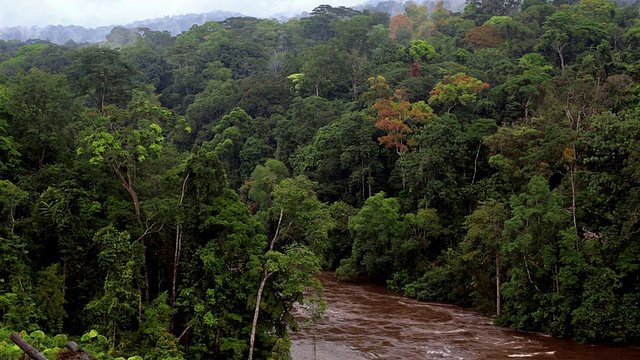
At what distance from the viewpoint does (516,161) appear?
27031mm

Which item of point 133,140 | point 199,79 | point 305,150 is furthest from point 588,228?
point 199,79

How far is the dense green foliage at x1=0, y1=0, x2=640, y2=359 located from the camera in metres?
15.2

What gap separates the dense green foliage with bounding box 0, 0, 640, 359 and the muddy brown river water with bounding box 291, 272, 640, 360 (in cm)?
97

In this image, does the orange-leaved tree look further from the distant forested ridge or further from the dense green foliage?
the distant forested ridge

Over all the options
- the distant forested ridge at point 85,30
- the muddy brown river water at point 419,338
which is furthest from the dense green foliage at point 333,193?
the distant forested ridge at point 85,30

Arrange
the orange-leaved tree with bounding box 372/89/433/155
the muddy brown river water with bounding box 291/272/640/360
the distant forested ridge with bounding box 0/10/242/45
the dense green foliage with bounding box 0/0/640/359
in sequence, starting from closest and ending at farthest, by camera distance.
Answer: the dense green foliage with bounding box 0/0/640/359 < the muddy brown river water with bounding box 291/272/640/360 < the orange-leaved tree with bounding box 372/89/433/155 < the distant forested ridge with bounding box 0/10/242/45

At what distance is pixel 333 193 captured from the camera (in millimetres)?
36281

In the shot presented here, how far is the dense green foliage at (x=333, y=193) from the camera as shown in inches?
597

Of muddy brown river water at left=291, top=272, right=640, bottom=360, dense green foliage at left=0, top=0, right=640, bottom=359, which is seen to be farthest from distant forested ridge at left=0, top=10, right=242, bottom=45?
muddy brown river water at left=291, top=272, right=640, bottom=360

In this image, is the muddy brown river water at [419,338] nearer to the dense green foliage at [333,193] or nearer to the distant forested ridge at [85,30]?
the dense green foliage at [333,193]

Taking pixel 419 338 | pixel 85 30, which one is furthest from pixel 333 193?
pixel 85 30

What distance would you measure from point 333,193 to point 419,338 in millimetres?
16816

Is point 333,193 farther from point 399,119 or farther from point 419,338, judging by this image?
point 419,338

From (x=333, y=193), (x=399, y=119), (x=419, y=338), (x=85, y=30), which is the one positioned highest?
(x=85, y=30)
